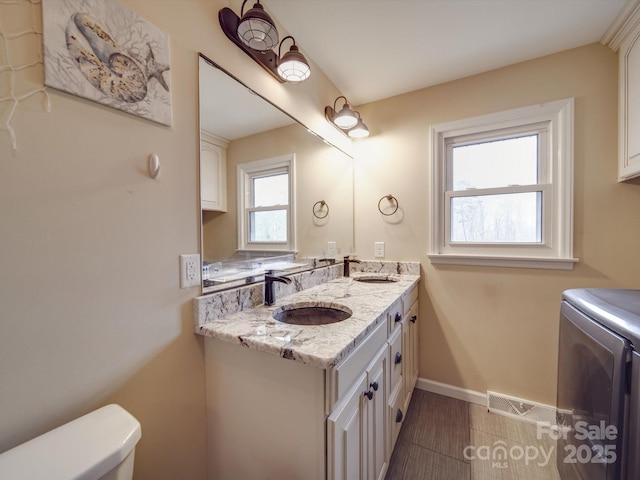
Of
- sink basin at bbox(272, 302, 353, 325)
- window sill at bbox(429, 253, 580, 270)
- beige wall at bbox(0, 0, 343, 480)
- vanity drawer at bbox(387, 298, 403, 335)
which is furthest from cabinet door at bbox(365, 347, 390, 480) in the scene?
window sill at bbox(429, 253, 580, 270)

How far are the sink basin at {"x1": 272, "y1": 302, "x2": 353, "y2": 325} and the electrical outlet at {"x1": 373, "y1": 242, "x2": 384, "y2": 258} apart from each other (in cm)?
104

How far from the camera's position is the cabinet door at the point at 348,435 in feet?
2.54

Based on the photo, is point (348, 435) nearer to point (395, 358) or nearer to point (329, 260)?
point (395, 358)

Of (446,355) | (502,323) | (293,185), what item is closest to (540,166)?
(502,323)

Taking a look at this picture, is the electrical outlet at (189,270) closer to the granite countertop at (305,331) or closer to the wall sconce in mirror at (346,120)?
the granite countertop at (305,331)

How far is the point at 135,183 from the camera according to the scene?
2.69 feet

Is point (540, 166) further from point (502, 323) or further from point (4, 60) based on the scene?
point (4, 60)

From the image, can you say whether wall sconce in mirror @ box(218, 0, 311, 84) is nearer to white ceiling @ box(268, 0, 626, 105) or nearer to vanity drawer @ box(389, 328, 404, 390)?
white ceiling @ box(268, 0, 626, 105)

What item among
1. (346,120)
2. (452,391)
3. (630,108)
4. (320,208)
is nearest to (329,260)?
(320,208)

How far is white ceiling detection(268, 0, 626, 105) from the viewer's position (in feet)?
4.31

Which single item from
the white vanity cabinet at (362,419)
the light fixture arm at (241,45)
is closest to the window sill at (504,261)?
the white vanity cabinet at (362,419)

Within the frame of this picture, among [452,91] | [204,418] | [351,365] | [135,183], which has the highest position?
[452,91]

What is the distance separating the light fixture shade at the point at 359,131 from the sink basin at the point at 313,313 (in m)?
1.41

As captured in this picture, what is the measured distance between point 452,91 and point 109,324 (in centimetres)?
243
